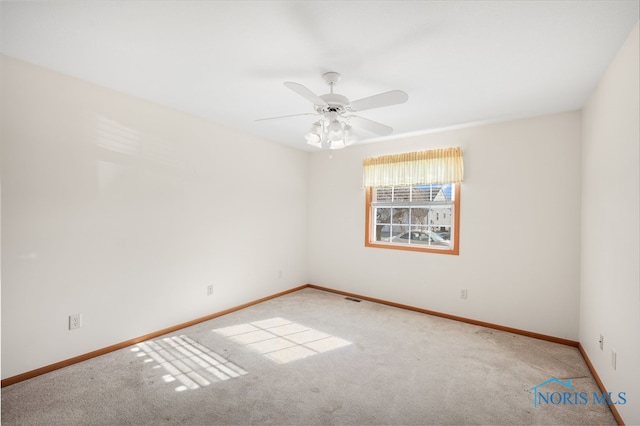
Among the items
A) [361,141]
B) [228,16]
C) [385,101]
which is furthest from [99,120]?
[361,141]

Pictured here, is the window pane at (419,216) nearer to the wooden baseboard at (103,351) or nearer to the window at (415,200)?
the window at (415,200)

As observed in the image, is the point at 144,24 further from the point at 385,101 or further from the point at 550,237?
the point at 550,237

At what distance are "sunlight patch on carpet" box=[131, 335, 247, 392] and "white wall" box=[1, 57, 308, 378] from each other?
0.29 m

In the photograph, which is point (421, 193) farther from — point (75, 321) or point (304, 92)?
point (75, 321)

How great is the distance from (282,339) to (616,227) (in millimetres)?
2895

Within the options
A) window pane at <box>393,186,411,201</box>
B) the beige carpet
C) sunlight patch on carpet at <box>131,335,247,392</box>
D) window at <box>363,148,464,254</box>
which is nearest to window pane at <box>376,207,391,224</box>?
window at <box>363,148,464,254</box>

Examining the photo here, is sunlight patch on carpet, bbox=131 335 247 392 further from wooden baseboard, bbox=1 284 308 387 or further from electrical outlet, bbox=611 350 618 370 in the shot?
electrical outlet, bbox=611 350 618 370

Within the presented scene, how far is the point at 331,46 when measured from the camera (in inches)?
76.2

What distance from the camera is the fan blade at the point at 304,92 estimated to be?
180 centimetres

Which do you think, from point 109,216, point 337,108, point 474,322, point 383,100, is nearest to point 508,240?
point 474,322

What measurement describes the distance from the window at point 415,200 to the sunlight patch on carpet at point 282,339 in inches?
68.8

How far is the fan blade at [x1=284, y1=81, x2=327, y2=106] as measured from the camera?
1800mm

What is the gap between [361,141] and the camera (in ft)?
14.3

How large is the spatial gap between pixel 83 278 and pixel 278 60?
8.13 feet
